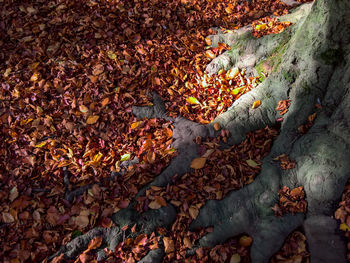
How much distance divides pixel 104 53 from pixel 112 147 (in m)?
1.42

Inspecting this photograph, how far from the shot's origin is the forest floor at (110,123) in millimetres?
2600

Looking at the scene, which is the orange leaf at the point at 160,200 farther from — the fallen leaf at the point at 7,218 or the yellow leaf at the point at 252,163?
the fallen leaf at the point at 7,218

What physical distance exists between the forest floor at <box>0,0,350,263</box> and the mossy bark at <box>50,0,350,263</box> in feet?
0.30

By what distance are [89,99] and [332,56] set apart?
109 inches

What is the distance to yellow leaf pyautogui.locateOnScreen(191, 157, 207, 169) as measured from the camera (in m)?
2.87

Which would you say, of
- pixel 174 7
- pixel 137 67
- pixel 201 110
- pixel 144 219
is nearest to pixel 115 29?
pixel 137 67

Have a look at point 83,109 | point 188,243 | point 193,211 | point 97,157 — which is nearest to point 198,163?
point 193,211

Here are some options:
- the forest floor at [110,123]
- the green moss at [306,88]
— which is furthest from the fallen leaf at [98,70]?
→ the green moss at [306,88]

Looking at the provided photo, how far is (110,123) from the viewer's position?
3.28m

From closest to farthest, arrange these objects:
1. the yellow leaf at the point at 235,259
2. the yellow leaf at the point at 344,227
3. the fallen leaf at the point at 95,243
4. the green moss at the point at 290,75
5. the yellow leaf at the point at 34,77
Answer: the yellow leaf at the point at 344,227
the yellow leaf at the point at 235,259
the fallen leaf at the point at 95,243
the green moss at the point at 290,75
the yellow leaf at the point at 34,77

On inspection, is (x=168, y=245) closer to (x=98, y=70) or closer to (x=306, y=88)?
(x=306, y=88)

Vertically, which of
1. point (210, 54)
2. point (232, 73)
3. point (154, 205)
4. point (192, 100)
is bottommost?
point (154, 205)

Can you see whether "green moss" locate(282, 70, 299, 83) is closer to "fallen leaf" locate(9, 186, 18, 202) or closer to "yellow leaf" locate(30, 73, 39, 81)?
"yellow leaf" locate(30, 73, 39, 81)

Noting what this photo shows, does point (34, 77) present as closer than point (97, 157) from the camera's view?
No
